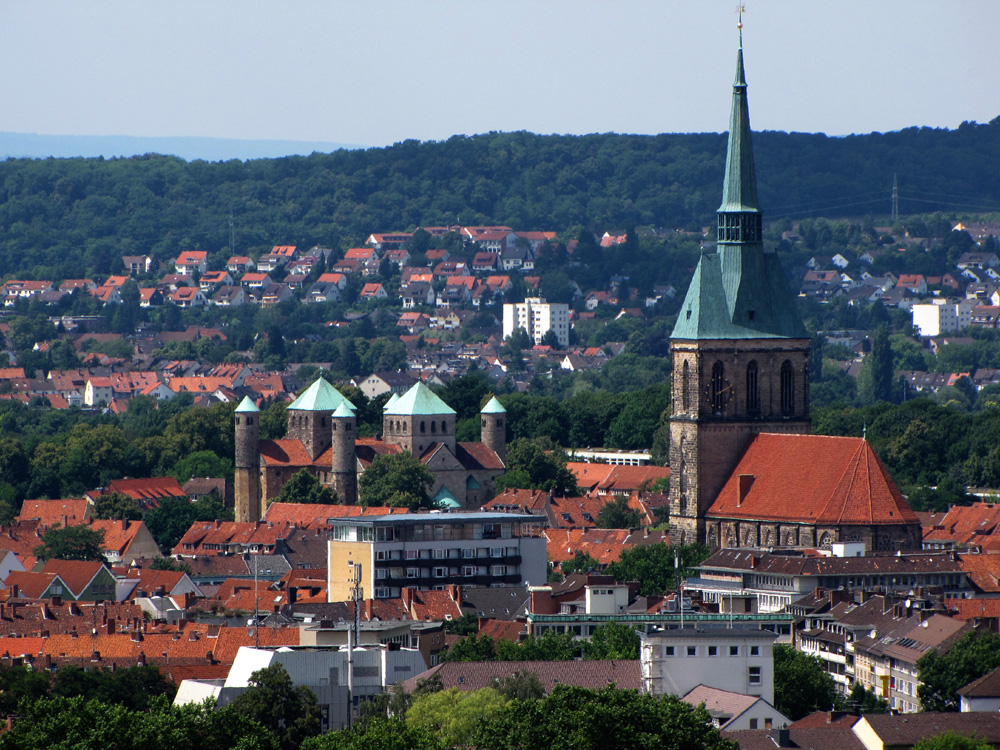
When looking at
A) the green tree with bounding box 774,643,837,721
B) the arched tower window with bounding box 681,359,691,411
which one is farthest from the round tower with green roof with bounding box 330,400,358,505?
the green tree with bounding box 774,643,837,721

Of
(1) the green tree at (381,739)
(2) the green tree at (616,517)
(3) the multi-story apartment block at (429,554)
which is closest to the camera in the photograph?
(1) the green tree at (381,739)

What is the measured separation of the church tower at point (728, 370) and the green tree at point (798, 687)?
27.3m

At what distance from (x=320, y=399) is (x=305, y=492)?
10505mm

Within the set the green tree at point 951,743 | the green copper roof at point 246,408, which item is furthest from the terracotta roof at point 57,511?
the green tree at point 951,743

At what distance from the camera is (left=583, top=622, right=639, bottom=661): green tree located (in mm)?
65000

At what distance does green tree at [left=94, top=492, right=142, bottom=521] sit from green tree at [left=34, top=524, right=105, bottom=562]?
7.50 metres

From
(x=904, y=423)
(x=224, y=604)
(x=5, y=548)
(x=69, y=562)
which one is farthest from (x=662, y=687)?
(x=904, y=423)

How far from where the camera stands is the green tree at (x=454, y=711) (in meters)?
54.0

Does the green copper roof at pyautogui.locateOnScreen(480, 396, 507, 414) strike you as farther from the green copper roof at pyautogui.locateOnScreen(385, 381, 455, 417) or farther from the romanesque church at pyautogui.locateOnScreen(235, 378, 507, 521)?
the green copper roof at pyautogui.locateOnScreen(385, 381, 455, 417)

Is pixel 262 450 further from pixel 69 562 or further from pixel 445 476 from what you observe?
pixel 69 562

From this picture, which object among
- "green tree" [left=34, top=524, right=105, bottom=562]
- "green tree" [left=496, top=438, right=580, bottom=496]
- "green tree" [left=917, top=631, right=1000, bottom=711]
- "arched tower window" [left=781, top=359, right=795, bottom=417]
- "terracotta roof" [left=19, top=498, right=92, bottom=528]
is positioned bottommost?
"terracotta roof" [left=19, top=498, right=92, bottom=528]

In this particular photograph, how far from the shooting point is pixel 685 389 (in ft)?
313

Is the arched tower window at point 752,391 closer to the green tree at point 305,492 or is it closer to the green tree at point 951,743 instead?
the green tree at point 305,492

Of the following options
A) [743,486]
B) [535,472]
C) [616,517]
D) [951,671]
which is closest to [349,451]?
[535,472]
